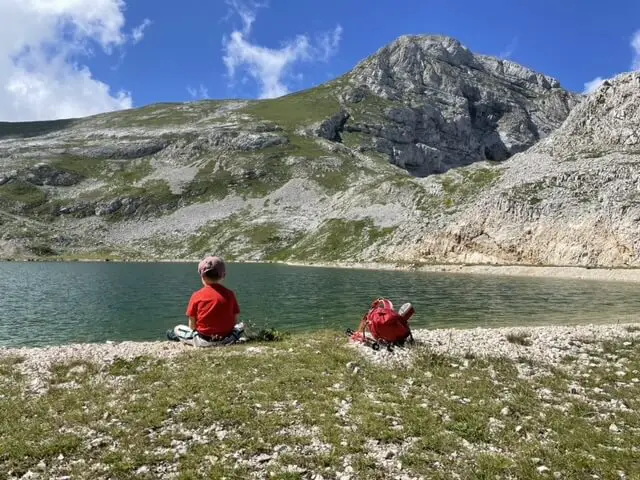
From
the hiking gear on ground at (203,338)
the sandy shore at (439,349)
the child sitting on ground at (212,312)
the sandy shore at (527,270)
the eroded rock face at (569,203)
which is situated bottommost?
the sandy shore at (439,349)

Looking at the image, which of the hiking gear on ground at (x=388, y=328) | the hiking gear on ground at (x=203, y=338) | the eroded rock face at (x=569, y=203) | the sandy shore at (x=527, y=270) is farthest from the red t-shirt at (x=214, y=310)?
the eroded rock face at (x=569, y=203)

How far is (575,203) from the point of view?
107750 millimetres

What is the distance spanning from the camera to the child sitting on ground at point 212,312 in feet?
63.7

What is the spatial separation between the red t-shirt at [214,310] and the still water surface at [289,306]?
40.3ft

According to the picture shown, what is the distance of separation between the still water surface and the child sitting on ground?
472 inches

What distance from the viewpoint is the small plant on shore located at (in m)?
22.7

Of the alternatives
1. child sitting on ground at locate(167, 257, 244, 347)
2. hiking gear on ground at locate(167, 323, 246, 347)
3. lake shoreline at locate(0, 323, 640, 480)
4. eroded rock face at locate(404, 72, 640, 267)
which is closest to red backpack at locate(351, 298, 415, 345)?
lake shoreline at locate(0, 323, 640, 480)

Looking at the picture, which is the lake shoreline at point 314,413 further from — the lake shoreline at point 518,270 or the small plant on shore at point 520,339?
the lake shoreline at point 518,270

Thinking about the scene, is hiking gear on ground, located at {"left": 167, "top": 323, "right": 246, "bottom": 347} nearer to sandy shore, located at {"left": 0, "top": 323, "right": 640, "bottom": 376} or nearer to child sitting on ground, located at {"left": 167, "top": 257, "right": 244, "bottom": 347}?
child sitting on ground, located at {"left": 167, "top": 257, "right": 244, "bottom": 347}

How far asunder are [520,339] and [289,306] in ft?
88.7

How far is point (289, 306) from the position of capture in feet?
154

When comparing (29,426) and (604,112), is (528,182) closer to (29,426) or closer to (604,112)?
(604,112)

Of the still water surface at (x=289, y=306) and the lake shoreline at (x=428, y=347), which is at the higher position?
the still water surface at (x=289, y=306)

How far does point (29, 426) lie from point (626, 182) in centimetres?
12081
